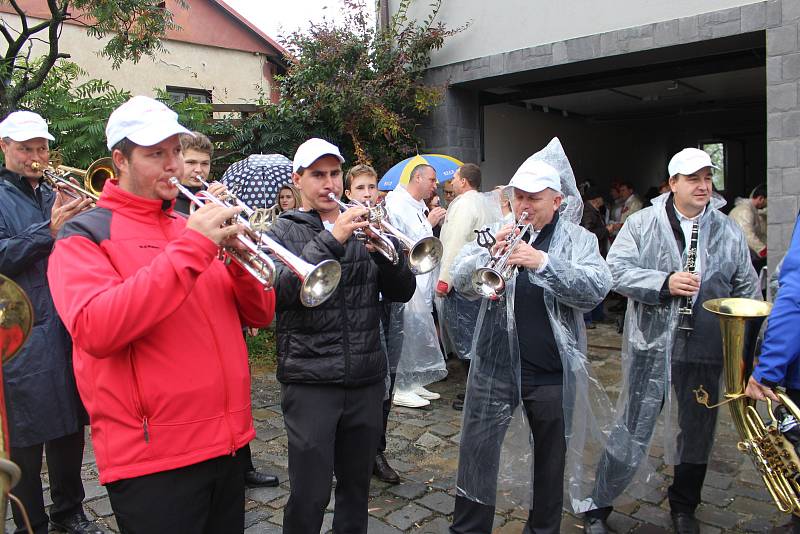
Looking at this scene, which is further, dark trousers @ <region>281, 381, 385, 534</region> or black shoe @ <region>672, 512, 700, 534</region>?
black shoe @ <region>672, 512, 700, 534</region>

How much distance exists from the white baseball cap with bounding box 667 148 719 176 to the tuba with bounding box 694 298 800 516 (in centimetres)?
78

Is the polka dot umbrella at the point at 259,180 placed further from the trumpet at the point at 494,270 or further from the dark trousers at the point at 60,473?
the trumpet at the point at 494,270

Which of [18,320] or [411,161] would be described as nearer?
[18,320]

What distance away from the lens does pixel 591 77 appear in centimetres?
836

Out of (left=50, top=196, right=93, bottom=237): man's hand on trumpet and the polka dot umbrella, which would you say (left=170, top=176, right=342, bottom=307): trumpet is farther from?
the polka dot umbrella

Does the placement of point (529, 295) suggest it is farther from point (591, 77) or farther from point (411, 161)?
point (591, 77)

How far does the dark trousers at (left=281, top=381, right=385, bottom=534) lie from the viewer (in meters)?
2.70

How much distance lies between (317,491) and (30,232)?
6.22ft

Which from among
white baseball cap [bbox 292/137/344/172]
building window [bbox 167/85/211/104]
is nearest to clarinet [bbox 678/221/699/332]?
white baseball cap [bbox 292/137/344/172]

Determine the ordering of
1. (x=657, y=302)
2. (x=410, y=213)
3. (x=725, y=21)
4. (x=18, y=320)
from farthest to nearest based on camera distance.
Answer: (x=725, y=21) → (x=410, y=213) → (x=657, y=302) → (x=18, y=320)

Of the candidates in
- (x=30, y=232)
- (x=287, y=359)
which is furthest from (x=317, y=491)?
(x=30, y=232)

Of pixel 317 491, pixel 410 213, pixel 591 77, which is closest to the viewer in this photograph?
pixel 317 491

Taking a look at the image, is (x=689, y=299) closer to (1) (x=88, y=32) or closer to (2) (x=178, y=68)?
(1) (x=88, y=32)

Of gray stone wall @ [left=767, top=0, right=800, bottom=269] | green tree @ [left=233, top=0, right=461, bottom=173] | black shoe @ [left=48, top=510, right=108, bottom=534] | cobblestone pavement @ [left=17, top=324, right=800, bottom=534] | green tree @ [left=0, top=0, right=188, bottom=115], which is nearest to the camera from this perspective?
black shoe @ [left=48, top=510, right=108, bottom=534]
